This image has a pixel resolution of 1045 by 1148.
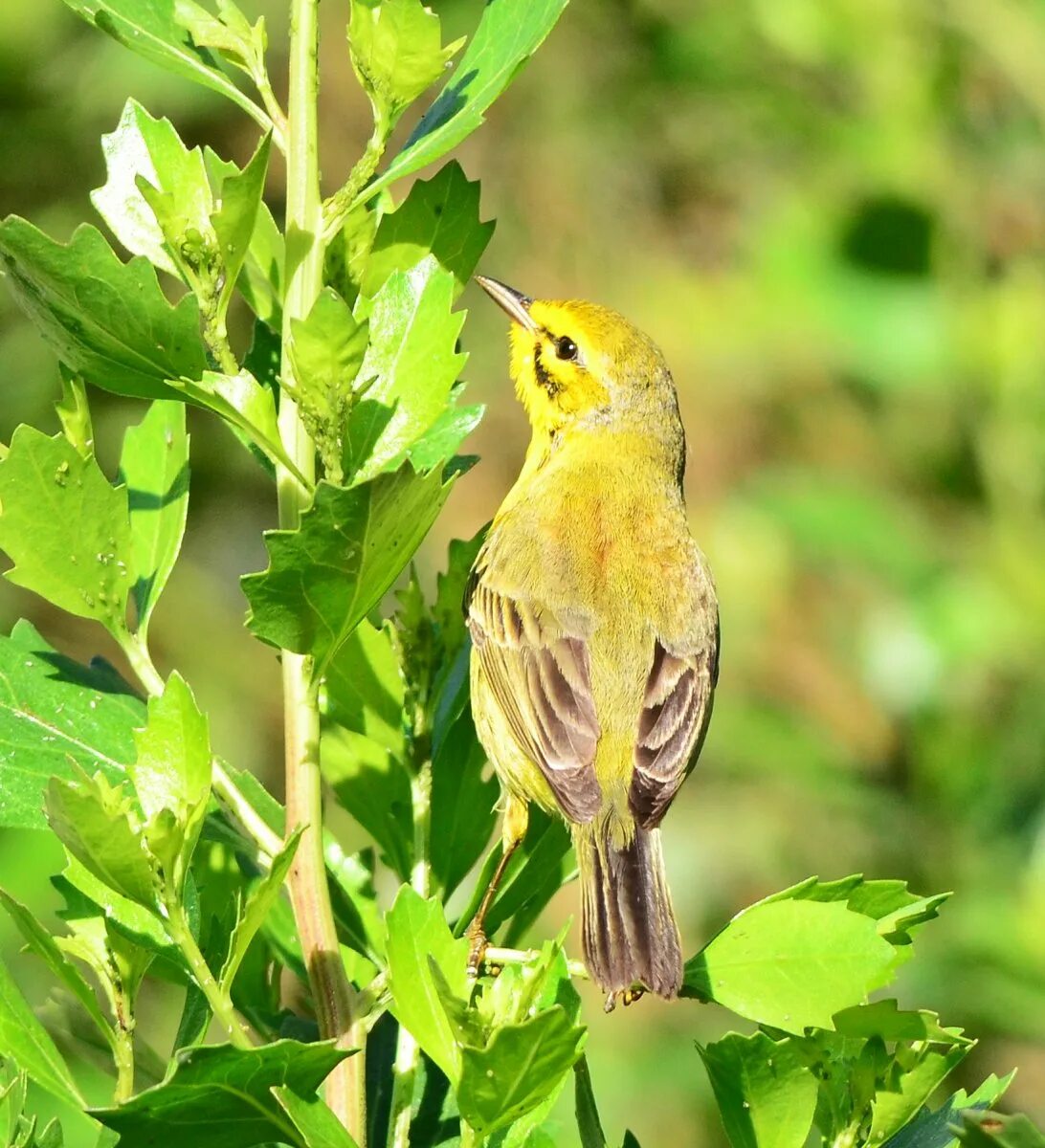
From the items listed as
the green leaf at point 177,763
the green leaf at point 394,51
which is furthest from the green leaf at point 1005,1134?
the green leaf at point 394,51

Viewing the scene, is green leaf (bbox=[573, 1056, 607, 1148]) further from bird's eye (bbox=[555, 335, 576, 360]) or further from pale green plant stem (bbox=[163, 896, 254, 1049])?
bird's eye (bbox=[555, 335, 576, 360])

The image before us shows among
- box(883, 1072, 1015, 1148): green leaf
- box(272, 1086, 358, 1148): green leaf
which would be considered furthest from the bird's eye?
box(272, 1086, 358, 1148): green leaf

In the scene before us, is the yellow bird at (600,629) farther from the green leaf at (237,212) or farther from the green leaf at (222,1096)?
the green leaf at (237,212)

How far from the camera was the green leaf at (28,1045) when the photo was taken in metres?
1.89

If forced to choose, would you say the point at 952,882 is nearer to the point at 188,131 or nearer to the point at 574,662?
the point at 574,662

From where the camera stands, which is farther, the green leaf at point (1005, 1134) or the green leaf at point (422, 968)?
the green leaf at point (422, 968)

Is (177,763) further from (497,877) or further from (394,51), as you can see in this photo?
(394,51)

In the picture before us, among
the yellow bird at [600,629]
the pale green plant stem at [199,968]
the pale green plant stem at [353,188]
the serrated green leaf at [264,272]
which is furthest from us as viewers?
the yellow bird at [600,629]

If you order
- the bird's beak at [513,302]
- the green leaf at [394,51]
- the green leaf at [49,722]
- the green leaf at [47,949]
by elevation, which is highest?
the bird's beak at [513,302]

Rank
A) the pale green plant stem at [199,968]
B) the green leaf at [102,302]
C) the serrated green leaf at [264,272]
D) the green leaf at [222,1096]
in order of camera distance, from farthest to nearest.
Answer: the serrated green leaf at [264,272], the green leaf at [102,302], the pale green plant stem at [199,968], the green leaf at [222,1096]

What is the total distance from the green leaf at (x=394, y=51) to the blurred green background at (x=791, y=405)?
2062mm

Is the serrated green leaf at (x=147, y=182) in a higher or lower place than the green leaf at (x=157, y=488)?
higher

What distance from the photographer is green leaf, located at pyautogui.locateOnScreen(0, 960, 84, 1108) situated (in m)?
1.89

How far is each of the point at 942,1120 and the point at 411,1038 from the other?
656mm
